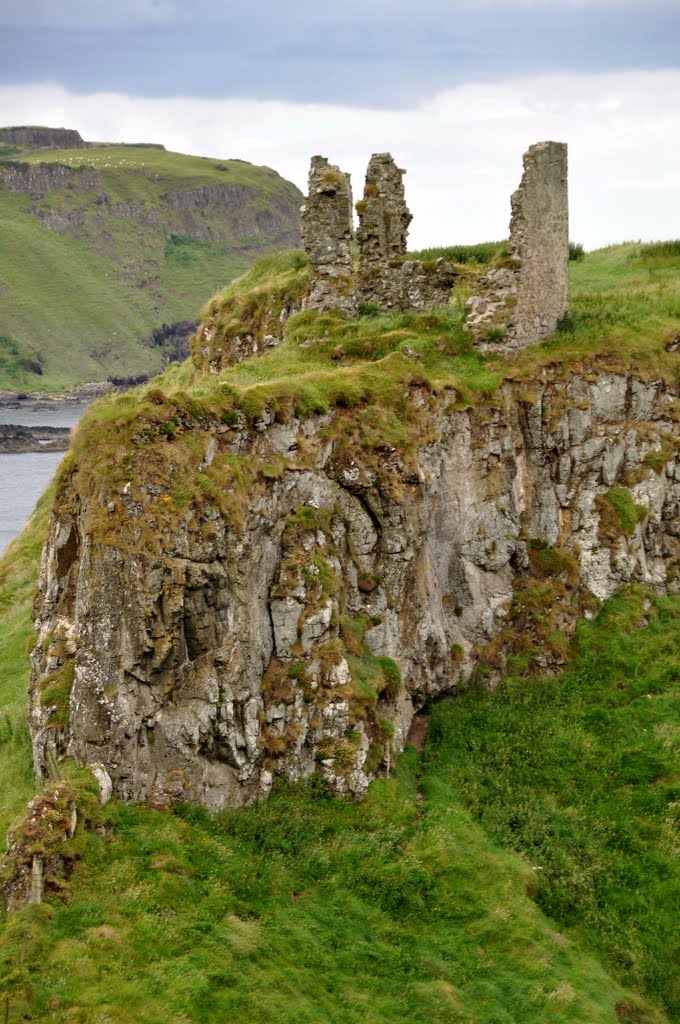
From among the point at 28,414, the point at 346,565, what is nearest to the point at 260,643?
the point at 346,565

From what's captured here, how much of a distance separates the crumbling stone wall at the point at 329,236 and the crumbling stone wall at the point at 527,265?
3.55 m

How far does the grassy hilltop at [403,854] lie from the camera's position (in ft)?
46.8

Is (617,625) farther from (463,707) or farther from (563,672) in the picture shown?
(463,707)

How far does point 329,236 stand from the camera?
88.4ft

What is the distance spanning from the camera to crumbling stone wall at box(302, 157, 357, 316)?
86.3ft

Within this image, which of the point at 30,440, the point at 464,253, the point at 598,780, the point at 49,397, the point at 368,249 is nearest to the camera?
the point at 598,780

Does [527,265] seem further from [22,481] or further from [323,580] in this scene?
[22,481]

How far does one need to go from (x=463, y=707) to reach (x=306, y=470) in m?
6.76

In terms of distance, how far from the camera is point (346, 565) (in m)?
21.0

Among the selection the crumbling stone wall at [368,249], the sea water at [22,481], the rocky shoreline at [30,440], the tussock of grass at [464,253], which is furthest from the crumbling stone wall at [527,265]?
the rocky shoreline at [30,440]

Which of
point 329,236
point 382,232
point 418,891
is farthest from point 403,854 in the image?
point 382,232

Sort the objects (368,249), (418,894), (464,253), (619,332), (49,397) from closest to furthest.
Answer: (418,894)
(619,332)
(368,249)
(464,253)
(49,397)

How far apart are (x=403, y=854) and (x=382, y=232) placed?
17745mm

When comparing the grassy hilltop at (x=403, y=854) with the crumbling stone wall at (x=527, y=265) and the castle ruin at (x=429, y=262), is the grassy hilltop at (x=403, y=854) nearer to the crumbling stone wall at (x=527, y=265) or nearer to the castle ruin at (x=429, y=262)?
the crumbling stone wall at (x=527, y=265)
